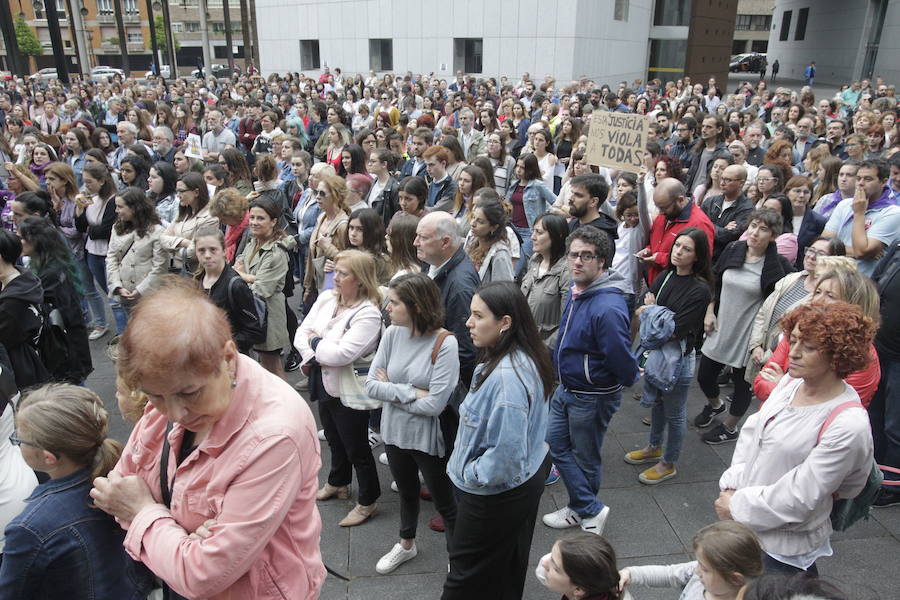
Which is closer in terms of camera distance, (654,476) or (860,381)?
(860,381)

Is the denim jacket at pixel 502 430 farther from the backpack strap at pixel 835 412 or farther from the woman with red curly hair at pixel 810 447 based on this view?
the backpack strap at pixel 835 412

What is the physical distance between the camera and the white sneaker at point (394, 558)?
366cm

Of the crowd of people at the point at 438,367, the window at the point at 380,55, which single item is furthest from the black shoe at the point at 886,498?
the window at the point at 380,55

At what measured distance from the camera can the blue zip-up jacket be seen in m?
3.54

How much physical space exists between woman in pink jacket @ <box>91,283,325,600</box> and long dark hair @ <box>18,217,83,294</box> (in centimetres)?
366

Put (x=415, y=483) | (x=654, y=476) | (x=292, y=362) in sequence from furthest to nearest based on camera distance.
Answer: (x=292, y=362) → (x=654, y=476) → (x=415, y=483)

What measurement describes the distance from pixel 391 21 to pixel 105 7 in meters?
63.5

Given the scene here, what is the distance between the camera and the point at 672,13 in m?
33.4

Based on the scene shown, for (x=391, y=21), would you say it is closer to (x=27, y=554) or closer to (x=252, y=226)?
(x=252, y=226)

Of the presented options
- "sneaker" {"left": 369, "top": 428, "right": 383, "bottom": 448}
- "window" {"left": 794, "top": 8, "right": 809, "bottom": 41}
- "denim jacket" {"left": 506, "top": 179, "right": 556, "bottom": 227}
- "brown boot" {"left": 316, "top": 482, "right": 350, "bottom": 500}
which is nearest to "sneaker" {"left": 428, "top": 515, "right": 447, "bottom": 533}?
"brown boot" {"left": 316, "top": 482, "right": 350, "bottom": 500}

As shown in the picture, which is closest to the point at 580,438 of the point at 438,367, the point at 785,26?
the point at 438,367

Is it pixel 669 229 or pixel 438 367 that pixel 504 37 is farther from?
pixel 438 367

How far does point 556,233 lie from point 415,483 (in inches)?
79.2

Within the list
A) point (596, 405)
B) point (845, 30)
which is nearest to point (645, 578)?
point (596, 405)
